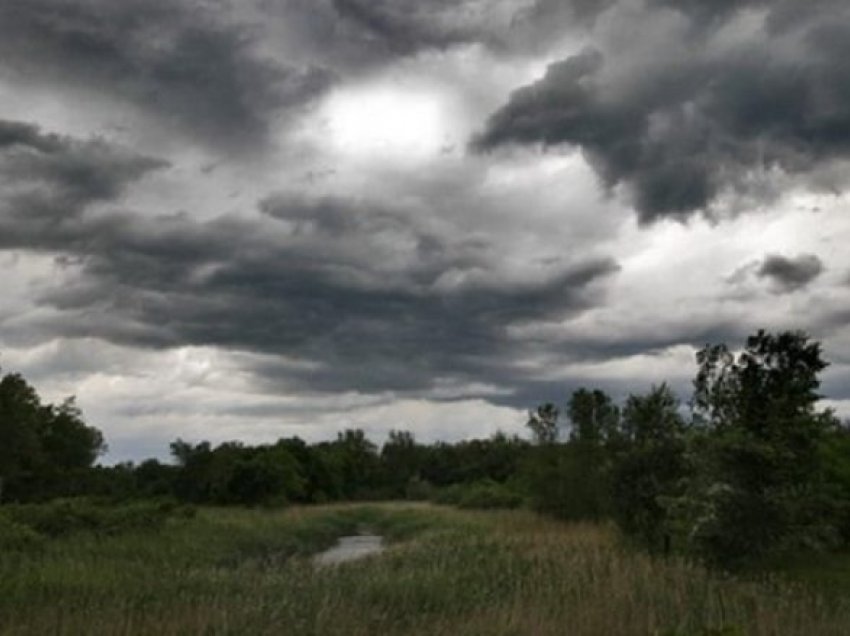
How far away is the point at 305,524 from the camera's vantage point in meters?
55.3

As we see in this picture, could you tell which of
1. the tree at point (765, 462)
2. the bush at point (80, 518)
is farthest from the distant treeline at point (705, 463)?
the bush at point (80, 518)

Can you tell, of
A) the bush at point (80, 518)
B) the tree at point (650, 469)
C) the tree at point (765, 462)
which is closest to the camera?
the tree at point (765, 462)

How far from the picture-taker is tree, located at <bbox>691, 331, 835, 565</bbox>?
943 inches

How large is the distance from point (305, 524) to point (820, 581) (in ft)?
116

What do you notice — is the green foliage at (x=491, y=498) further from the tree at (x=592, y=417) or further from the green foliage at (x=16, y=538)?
the green foliage at (x=16, y=538)

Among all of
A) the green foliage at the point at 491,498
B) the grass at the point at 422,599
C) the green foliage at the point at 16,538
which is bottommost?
the grass at the point at 422,599

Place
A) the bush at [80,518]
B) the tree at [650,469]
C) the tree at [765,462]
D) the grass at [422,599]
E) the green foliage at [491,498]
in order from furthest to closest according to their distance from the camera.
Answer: the green foliage at [491,498]
the bush at [80,518]
the tree at [650,469]
the tree at [765,462]
the grass at [422,599]

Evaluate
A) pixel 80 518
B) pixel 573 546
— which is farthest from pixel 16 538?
pixel 573 546

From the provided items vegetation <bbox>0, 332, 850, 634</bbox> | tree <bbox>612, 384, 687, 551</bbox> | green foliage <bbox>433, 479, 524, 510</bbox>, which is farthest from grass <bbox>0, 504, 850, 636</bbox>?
green foliage <bbox>433, 479, 524, 510</bbox>

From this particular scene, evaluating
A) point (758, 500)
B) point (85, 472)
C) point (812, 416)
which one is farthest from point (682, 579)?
point (85, 472)

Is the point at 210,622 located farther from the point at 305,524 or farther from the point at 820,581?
the point at 305,524

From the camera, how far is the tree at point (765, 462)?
23953 mm

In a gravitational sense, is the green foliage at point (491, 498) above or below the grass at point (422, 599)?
above

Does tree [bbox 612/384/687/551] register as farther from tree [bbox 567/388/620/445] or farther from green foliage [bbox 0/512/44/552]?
green foliage [bbox 0/512/44/552]
